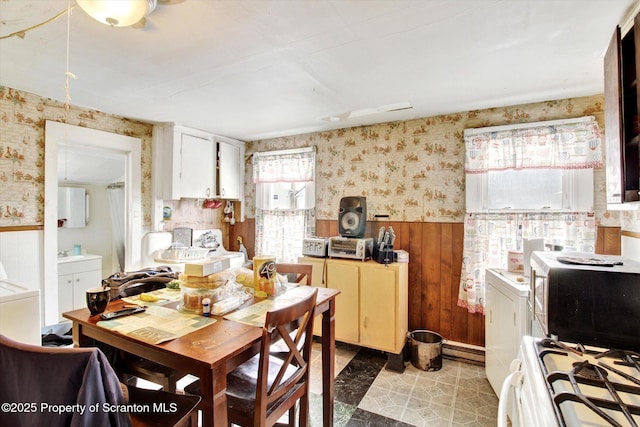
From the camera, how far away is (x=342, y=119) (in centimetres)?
304

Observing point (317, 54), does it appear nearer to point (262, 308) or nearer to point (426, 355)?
point (262, 308)

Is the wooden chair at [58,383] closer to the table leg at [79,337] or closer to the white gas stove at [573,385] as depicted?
the table leg at [79,337]

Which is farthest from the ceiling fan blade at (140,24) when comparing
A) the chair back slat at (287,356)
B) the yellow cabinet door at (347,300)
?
the yellow cabinet door at (347,300)

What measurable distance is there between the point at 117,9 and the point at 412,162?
2.50m

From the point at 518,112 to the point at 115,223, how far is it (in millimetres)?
4627

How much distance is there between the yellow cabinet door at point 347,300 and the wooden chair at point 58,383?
209cm

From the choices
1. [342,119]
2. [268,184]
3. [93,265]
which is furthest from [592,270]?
[93,265]

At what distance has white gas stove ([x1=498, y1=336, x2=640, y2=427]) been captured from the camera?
743 millimetres

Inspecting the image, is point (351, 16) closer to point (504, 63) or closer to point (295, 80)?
point (295, 80)

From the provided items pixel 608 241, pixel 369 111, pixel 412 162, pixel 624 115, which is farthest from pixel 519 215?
pixel 369 111

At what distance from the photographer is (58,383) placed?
0.82m

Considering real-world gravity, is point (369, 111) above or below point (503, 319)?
above

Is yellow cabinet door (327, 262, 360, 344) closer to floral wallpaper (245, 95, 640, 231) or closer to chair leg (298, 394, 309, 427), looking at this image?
floral wallpaper (245, 95, 640, 231)

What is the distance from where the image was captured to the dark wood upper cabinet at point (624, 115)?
50.3 inches
